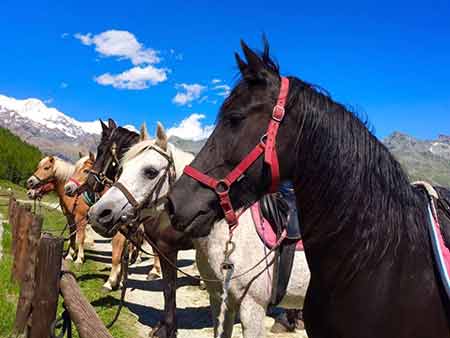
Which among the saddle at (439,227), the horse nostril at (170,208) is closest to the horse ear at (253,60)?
the horse nostril at (170,208)

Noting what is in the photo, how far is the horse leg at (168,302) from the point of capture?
5.40m

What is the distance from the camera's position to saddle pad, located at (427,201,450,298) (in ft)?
5.63

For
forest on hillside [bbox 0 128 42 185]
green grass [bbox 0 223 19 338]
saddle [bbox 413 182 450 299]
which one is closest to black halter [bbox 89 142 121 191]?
green grass [bbox 0 223 19 338]

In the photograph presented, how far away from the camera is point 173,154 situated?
469cm

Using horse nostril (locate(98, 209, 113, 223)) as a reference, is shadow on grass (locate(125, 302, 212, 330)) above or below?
below

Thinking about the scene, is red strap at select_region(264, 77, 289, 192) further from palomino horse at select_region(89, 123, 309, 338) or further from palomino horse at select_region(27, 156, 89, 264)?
palomino horse at select_region(27, 156, 89, 264)

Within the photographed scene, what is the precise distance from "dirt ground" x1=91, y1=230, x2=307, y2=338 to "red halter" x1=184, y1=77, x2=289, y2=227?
479cm

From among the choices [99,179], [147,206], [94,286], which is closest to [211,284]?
[147,206]

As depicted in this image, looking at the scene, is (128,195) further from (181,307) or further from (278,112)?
(181,307)

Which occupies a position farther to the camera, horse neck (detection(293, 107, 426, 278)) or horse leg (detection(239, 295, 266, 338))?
horse leg (detection(239, 295, 266, 338))

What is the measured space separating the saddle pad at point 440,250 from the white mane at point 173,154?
9.74 feet

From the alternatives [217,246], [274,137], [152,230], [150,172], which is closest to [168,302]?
[152,230]

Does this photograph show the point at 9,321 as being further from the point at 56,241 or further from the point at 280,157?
the point at 280,157

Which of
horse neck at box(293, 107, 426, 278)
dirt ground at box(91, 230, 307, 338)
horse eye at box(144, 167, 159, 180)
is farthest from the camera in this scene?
dirt ground at box(91, 230, 307, 338)
